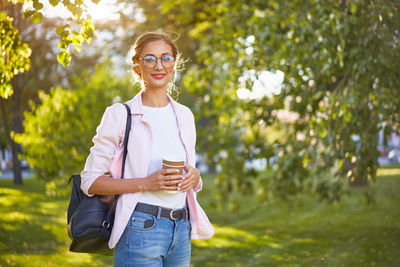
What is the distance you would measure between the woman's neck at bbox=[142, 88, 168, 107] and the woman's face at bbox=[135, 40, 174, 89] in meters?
0.02

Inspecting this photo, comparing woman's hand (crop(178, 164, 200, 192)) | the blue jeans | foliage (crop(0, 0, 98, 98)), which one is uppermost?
foliage (crop(0, 0, 98, 98))

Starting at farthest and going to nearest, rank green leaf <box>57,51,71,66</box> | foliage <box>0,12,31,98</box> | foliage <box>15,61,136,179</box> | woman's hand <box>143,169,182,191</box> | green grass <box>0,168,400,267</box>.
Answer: foliage <box>15,61,136,179</box> < green grass <box>0,168,400,267</box> < foliage <box>0,12,31,98</box> < green leaf <box>57,51,71,66</box> < woman's hand <box>143,169,182,191</box>

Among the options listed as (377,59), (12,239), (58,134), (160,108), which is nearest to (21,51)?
(160,108)

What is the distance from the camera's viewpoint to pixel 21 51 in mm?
4859

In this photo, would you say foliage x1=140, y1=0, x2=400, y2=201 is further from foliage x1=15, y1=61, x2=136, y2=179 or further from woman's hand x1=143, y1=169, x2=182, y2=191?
woman's hand x1=143, y1=169, x2=182, y2=191

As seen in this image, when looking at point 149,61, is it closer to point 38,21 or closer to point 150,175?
point 150,175

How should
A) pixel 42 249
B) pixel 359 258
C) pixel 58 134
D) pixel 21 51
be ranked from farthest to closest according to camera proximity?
pixel 58 134 → pixel 42 249 → pixel 359 258 → pixel 21 51

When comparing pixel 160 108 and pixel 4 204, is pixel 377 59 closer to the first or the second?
pixel 160 108

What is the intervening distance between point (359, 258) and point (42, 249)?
17.3 feet

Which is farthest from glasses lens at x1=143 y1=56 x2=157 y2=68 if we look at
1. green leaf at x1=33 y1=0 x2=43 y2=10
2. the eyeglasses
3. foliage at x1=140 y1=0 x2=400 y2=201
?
foliage at x1=140 y1=0 x2=400 y2=201

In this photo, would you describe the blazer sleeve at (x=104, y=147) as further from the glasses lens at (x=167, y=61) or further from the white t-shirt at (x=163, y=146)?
the glasses lens at (x=167, y=61)

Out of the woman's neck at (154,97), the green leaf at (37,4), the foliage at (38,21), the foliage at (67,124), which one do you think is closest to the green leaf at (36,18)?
the foliage at (38,21)

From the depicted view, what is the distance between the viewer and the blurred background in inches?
250


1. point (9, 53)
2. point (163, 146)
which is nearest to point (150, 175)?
point (163, 146)
